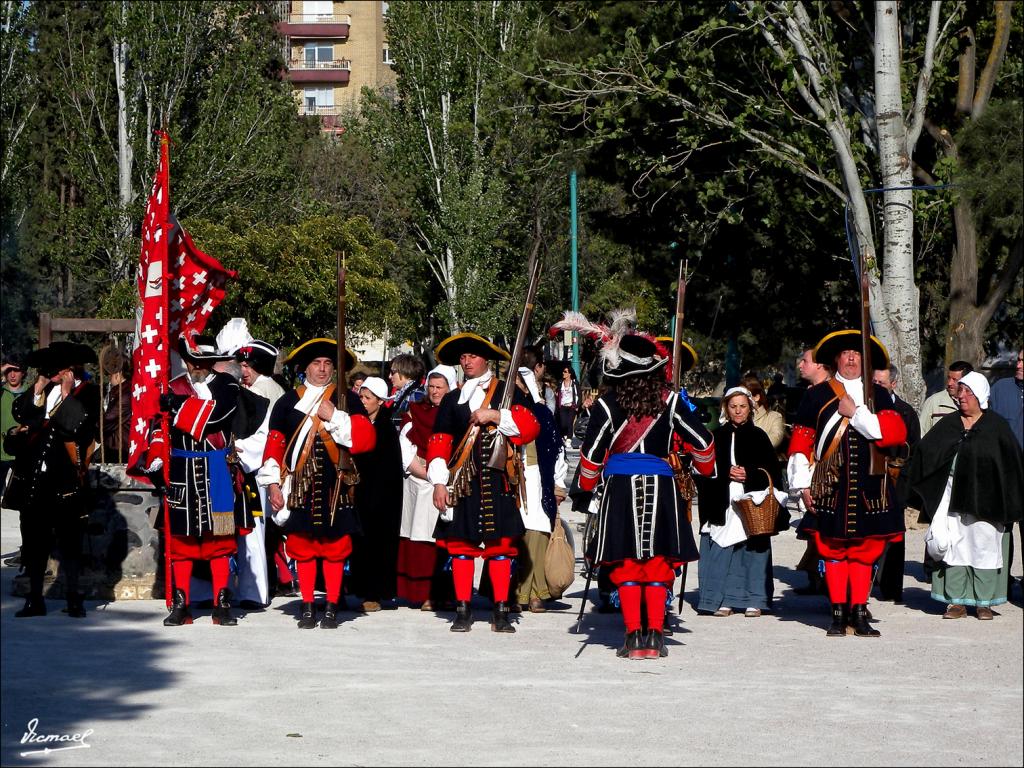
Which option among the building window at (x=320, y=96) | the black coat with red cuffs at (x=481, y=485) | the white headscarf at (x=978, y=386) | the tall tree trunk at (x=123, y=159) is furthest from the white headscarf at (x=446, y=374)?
the building window at (x=320, y=96)

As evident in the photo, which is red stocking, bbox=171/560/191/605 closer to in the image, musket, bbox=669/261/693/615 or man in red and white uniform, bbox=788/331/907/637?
musket, bbox=669/261/693/615

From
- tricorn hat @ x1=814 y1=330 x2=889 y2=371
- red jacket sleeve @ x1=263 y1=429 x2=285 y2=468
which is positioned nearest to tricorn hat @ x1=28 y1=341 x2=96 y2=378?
red jacket sleeve @ x1=263 y1=429 x2=285 y2=468

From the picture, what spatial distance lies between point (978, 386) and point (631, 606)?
10.6 ft

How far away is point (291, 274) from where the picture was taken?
113 feet

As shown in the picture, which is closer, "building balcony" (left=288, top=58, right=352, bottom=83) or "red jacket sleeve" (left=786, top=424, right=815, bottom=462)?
"red jacket sleeve" (left=786, top=424, right=815, bottom=462)

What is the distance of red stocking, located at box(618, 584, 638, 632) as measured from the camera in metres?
9.10

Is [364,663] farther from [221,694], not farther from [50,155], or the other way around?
[50,155]

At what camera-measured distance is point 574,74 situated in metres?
20.6

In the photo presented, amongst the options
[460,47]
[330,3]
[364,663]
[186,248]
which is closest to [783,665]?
[364,663]

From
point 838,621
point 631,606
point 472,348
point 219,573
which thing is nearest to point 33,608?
point 219,573

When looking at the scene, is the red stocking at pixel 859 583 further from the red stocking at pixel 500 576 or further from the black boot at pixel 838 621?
the red stocking at pixel 500 576

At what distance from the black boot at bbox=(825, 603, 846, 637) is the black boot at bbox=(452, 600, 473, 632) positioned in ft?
7.06

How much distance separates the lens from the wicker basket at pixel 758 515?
10.7 metres

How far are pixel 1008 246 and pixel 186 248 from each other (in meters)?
14.0
